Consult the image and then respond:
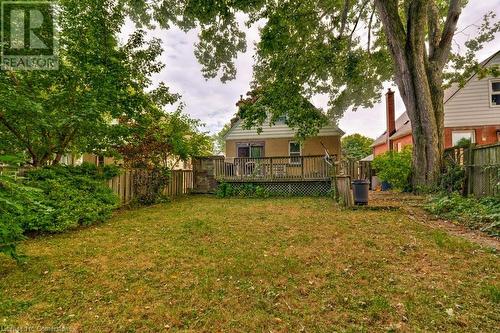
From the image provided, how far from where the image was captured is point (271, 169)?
11914 mm

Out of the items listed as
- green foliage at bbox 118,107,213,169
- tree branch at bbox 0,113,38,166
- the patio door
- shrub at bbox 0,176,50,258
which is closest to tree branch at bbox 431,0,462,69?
the patio door

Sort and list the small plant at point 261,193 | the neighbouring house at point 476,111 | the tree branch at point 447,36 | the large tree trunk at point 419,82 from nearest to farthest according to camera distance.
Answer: the large tree trunk at point 419,82, the tree branch at point 447,36, the small plant at point 261,193, the neighbouring house at point 476,111

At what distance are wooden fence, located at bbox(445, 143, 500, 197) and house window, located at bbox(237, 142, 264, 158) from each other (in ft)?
33.7

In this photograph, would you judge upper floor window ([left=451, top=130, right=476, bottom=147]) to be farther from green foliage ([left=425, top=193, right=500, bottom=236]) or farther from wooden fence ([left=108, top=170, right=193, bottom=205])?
wooden fence ([left=108, top=170, right=193, bottom=205])

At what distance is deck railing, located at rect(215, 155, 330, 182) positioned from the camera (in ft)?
38.3

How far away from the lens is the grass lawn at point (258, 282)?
2049 mm

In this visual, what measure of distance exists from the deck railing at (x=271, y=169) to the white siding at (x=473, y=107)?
7.73 m

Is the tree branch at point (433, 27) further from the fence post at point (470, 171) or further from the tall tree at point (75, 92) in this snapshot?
the tall tree at point (75, 92)

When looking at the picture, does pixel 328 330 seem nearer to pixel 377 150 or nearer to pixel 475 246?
pixel 475 246

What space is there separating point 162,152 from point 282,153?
7.78 m

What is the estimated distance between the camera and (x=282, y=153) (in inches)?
596

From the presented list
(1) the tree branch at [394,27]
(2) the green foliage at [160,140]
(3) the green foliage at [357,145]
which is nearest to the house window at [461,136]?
(1) the tree branch at [394,27]

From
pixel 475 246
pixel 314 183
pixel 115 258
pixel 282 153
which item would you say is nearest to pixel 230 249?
pixel 115 258

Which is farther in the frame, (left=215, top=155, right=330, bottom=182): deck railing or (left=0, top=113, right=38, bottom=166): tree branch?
(left=215, top=155, right=330, bottom=182): deck railing
